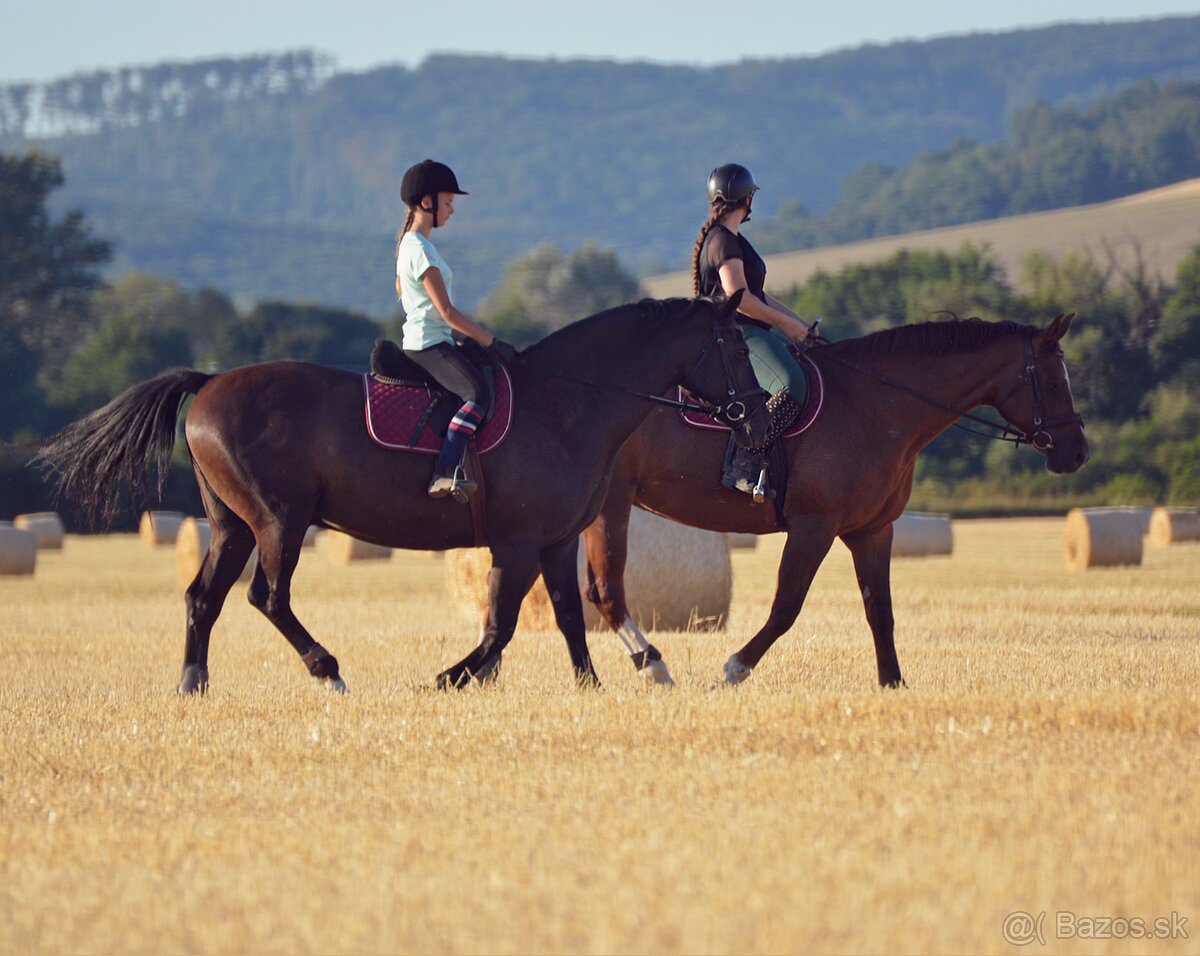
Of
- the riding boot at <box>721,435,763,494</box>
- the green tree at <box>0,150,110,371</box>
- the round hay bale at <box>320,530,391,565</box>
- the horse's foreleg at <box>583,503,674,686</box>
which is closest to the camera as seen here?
the riding boot at <box>721,435,763,494</box>

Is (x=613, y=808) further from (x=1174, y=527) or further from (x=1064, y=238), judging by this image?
(x=1064, y=238)

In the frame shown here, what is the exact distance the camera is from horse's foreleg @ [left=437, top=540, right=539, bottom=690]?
32.8 feet

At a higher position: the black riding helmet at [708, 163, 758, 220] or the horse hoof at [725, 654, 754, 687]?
the black riding helmet at [708, 163, 758, 220]

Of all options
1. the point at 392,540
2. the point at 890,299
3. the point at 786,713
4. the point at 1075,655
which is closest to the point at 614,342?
the point at 392,540

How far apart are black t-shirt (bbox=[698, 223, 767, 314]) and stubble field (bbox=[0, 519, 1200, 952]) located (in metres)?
2.27

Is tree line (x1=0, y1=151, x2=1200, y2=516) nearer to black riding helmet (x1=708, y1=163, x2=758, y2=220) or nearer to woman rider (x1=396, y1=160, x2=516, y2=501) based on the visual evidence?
black riding helmet (x1=708, y1=163, x2=758, y2=220)

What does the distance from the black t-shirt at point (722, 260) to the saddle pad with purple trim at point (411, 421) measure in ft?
5.17

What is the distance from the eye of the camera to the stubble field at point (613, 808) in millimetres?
5047

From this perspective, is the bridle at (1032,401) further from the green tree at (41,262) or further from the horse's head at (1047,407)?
the green tree at (41,262)

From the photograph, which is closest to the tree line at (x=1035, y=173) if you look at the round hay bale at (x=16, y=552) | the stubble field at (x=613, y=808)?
the round hay bale at (x=16, y=552)

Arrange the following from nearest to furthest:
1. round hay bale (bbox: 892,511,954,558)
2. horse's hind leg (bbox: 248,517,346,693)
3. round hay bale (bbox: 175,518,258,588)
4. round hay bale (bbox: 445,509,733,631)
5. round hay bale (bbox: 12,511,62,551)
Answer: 1. horse's hind leg (bbox: 248,517,346,693)
2. round hay bale (bbox: 445,509,733,631)
3. round hay bale (bbox: 175,518,258,588)
4. round hay bale (bbox: 892,511,954,558)
5. round hay bale (bbox: 12,511,62,551)

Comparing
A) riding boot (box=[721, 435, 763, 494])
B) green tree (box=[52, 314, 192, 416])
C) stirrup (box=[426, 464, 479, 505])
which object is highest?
green tree (box=[52, 314, 192, 416])

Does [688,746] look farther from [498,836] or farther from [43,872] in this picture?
[43,872]

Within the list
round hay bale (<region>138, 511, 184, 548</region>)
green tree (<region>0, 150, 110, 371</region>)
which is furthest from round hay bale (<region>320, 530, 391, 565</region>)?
green tree (<region>0, 150, 110, 371</region>)
